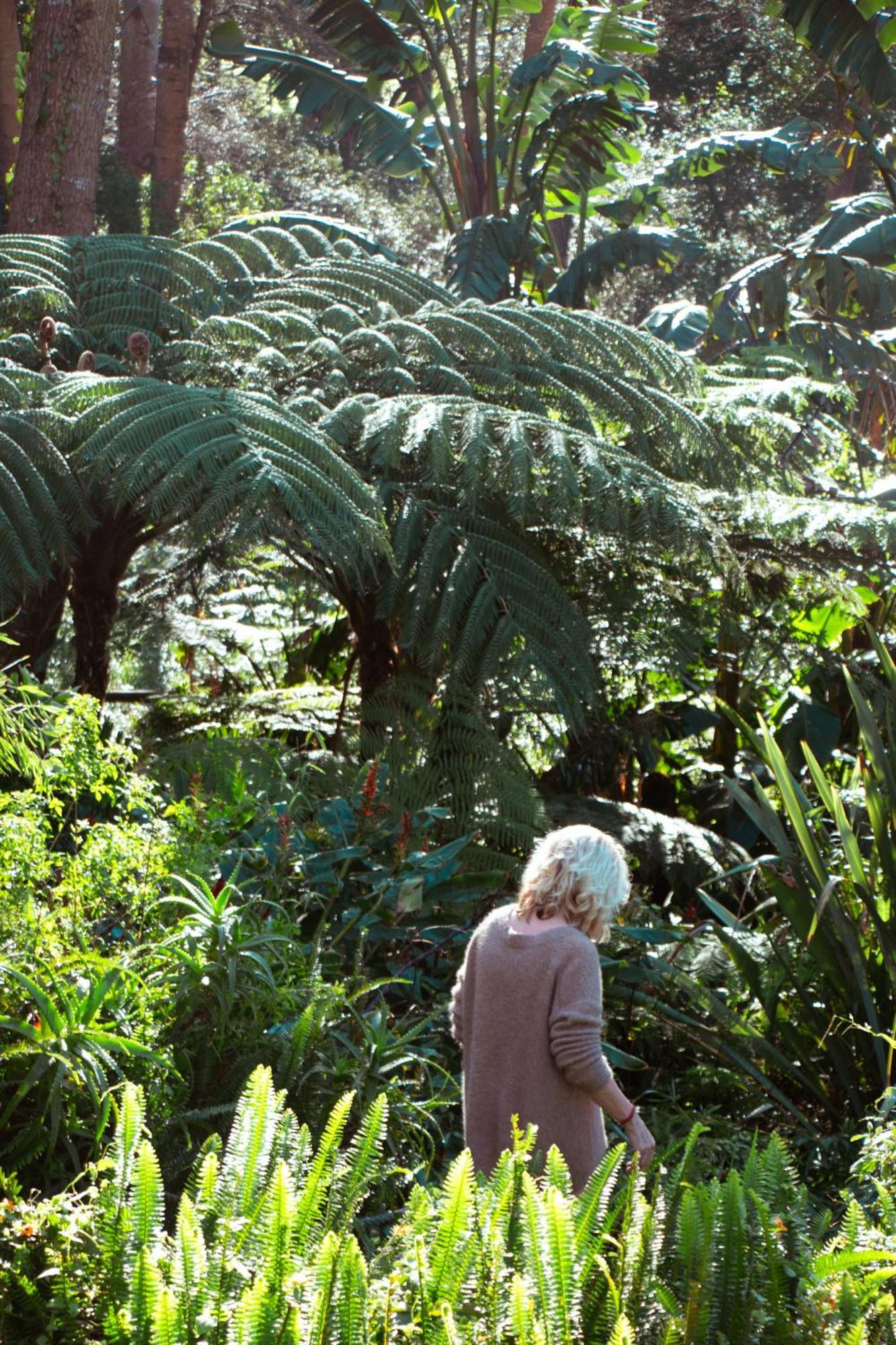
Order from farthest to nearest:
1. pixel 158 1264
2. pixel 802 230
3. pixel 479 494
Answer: pixel 802 230
pixel 479 494
pixel 158 1264

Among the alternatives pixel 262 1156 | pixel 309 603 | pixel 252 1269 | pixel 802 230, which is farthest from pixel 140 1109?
pixel 802 230

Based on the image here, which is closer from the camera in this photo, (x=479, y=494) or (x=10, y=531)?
(x=10, y=531)

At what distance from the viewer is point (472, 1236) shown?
1966 mm

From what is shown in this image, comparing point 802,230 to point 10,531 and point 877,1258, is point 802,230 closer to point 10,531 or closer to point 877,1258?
point 10,531

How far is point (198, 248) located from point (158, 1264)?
209 inches

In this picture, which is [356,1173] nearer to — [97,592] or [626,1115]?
[626,1115]

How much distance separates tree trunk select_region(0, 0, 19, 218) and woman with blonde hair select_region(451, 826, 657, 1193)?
966cm

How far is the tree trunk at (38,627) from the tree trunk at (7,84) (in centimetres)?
691

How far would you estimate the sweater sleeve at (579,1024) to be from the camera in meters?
2.87

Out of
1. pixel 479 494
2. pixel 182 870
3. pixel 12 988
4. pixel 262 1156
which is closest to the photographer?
pixel 262 1156

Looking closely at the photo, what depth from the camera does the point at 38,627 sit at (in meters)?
5.29

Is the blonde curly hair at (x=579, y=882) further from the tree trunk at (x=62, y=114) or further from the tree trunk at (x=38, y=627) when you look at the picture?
the tree trunk at (x=62, y=114)

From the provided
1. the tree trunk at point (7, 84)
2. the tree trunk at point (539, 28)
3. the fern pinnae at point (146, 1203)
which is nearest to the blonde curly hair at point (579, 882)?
the fern pinnae at point (146, 1203)

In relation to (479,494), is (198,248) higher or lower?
higher
